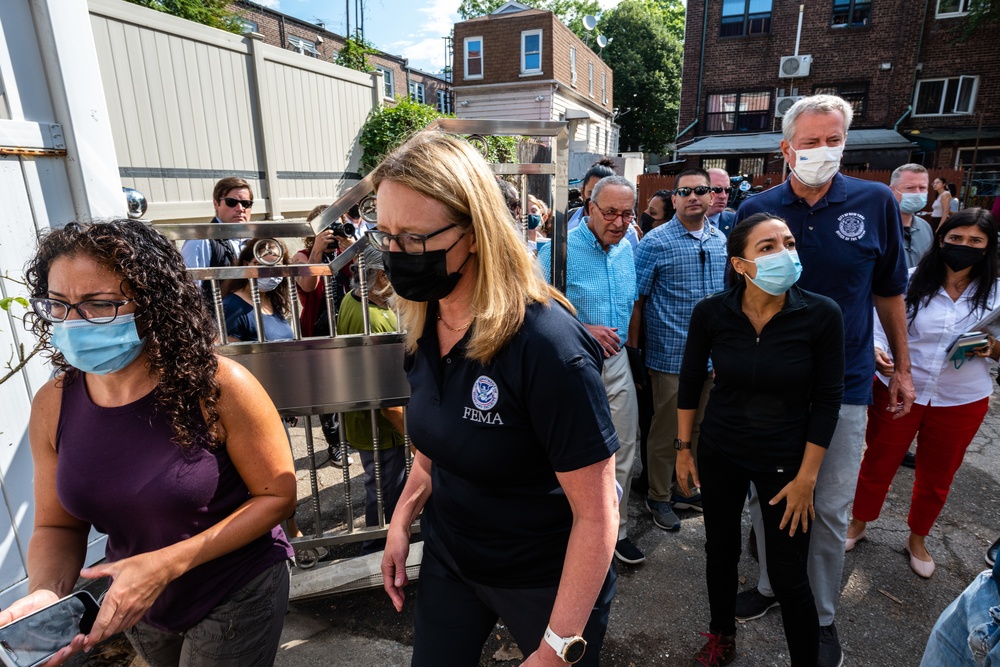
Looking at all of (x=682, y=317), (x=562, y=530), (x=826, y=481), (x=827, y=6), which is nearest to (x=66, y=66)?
(x=562, y=530)

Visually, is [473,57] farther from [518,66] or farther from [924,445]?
[924,445]

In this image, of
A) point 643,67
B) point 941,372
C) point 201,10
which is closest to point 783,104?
point 643,67

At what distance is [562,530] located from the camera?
1447 millimetres

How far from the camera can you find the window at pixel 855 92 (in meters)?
19.1

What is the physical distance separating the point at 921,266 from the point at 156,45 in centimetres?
777

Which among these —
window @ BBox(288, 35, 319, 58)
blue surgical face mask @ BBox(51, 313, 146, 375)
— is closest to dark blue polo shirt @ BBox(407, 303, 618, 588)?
blue surgical face mask @ BBox(51, 313, 146, 375)

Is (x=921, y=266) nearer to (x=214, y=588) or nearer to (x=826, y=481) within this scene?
(x=826, y=481)

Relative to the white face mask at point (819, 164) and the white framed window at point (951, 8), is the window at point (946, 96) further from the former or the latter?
the white face mask at point (819, 164)

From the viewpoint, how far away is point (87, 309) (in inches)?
55.9

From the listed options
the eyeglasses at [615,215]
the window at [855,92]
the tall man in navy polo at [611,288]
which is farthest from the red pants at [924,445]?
the window at [855,92]

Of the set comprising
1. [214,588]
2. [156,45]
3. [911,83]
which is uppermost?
[911,83]

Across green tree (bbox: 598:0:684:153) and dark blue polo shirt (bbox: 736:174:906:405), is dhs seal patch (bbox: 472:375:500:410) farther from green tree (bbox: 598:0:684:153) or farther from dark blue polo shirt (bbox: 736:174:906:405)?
green tree (bbox: 598:0:684:153)

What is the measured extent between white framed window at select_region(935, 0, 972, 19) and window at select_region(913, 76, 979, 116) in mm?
1903

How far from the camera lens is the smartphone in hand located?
1231mm
